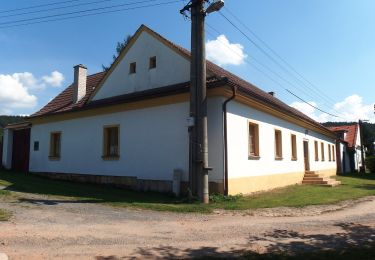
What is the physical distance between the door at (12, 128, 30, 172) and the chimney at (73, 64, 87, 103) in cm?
385

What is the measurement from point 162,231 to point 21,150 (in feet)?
54.3

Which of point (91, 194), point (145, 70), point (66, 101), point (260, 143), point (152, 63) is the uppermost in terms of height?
point (152, 63)

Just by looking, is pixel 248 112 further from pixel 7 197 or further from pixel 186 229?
pixel 7 197

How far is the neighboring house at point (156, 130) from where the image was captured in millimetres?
13531

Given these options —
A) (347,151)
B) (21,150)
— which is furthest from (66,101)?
(347,151)

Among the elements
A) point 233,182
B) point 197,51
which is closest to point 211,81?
point 197,51

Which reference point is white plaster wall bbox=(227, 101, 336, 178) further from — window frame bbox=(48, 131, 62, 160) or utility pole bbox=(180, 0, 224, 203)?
window frame bbox=(48, 131, 62, 160)

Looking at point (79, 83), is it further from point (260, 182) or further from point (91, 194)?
point (260, 182)

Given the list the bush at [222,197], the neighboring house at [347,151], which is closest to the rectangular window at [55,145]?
the bush at [222,197]

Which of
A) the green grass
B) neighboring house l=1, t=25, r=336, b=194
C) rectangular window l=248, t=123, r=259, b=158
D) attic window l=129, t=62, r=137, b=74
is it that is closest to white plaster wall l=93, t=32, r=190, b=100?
neighboring house l=1, t=25, r=336, b=194

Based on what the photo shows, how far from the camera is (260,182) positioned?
1548 cm

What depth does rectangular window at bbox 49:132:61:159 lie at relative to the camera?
19.5 metres

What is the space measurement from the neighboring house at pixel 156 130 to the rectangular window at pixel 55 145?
5 cm

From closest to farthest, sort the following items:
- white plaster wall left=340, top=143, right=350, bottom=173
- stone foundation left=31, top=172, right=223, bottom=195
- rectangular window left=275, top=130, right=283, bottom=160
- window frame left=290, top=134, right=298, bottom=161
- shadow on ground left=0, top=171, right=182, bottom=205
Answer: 1. shadow on ground left=0, top=171, right=182, bottom=205
2. stone foundation left=31, top=172, right=223, bottom=195
3. rectangular window left=275, top=130, right=283, bottom=160
4. window frame left=290, top=134, right=298, bottom=161
5. white plaster wall left=340, top=143, right=350, bottom=173
